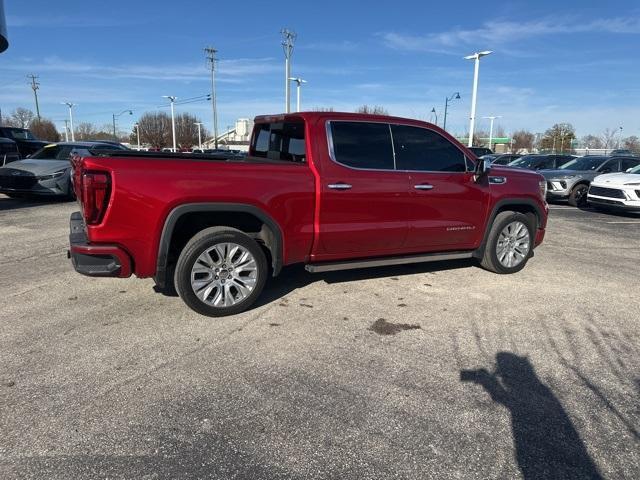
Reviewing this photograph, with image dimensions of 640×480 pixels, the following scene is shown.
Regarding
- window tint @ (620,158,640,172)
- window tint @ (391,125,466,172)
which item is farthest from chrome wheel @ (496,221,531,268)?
window tint @ (620,158,640,172)

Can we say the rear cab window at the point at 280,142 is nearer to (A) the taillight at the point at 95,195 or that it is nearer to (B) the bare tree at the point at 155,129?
(A) the taillight at the point at 95,195

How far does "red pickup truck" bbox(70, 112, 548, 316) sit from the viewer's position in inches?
155

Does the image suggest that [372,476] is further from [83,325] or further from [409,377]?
[83,325]

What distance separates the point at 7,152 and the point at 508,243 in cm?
1519

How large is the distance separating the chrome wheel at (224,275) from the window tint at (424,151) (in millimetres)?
1989

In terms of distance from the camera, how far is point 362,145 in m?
4.96

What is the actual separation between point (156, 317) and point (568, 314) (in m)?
4.01

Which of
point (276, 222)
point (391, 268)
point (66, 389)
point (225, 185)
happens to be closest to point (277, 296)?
point (276, 222)

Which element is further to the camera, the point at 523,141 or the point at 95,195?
the point at 523,141

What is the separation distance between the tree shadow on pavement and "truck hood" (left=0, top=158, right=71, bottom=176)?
1170 centimetres

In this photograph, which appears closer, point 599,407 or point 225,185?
point 599,407

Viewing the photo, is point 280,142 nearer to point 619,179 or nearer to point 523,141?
point 619,179

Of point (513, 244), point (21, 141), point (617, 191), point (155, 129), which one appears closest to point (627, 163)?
point (617, 191)

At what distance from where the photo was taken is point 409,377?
3.38m
